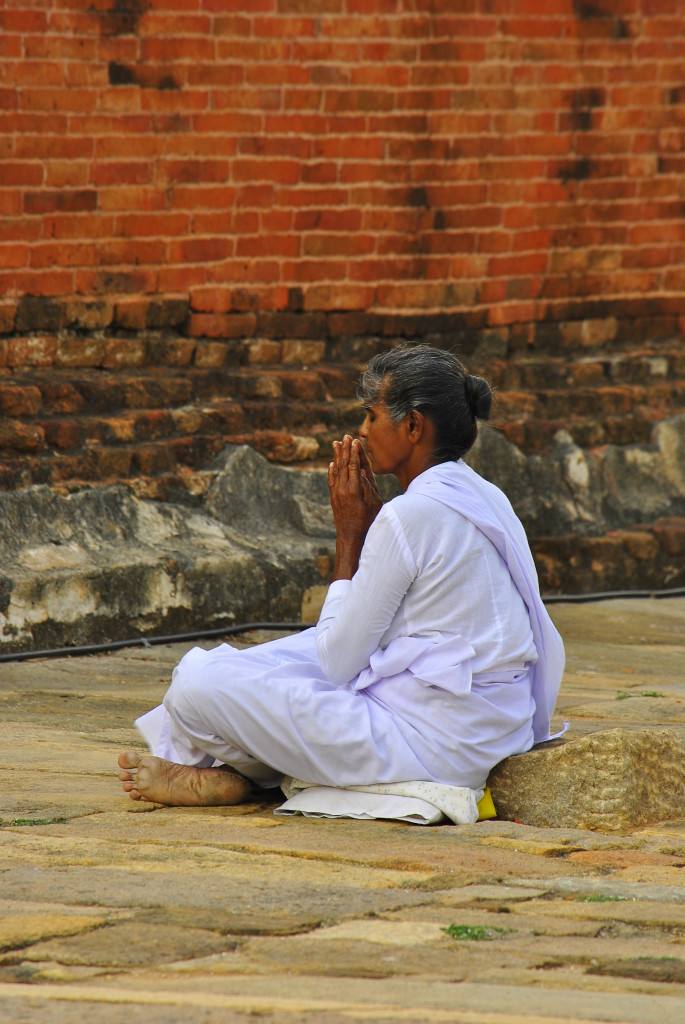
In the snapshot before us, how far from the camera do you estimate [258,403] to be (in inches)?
254

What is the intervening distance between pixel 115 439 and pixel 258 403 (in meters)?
0.77

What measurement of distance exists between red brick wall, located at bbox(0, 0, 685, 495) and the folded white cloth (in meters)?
2.68

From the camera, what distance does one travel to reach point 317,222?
6.59 meters

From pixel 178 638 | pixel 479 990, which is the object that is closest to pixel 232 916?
pixel 479 990

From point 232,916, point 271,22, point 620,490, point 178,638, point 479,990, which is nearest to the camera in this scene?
point 479,990

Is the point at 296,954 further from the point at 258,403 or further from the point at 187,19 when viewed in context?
the point at 187,19

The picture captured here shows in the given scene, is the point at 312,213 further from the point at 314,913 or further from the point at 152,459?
the point at 314,913

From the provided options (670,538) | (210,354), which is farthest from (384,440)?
(670,538)

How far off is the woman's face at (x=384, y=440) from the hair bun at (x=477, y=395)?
0.17 m

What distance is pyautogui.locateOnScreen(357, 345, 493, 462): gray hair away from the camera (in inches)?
135

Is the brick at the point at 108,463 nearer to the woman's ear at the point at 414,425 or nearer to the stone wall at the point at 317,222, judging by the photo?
the stone wall at the point at 317,222

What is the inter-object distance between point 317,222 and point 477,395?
3.32m

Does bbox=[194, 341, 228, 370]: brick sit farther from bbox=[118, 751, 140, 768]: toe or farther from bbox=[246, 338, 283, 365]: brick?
bbox=[118, 751, 140, 768]: toe

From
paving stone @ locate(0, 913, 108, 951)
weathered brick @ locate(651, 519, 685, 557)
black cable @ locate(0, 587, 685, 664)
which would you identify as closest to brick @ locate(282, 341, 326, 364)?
black cable @ locate(0, 587, 685, 664)
